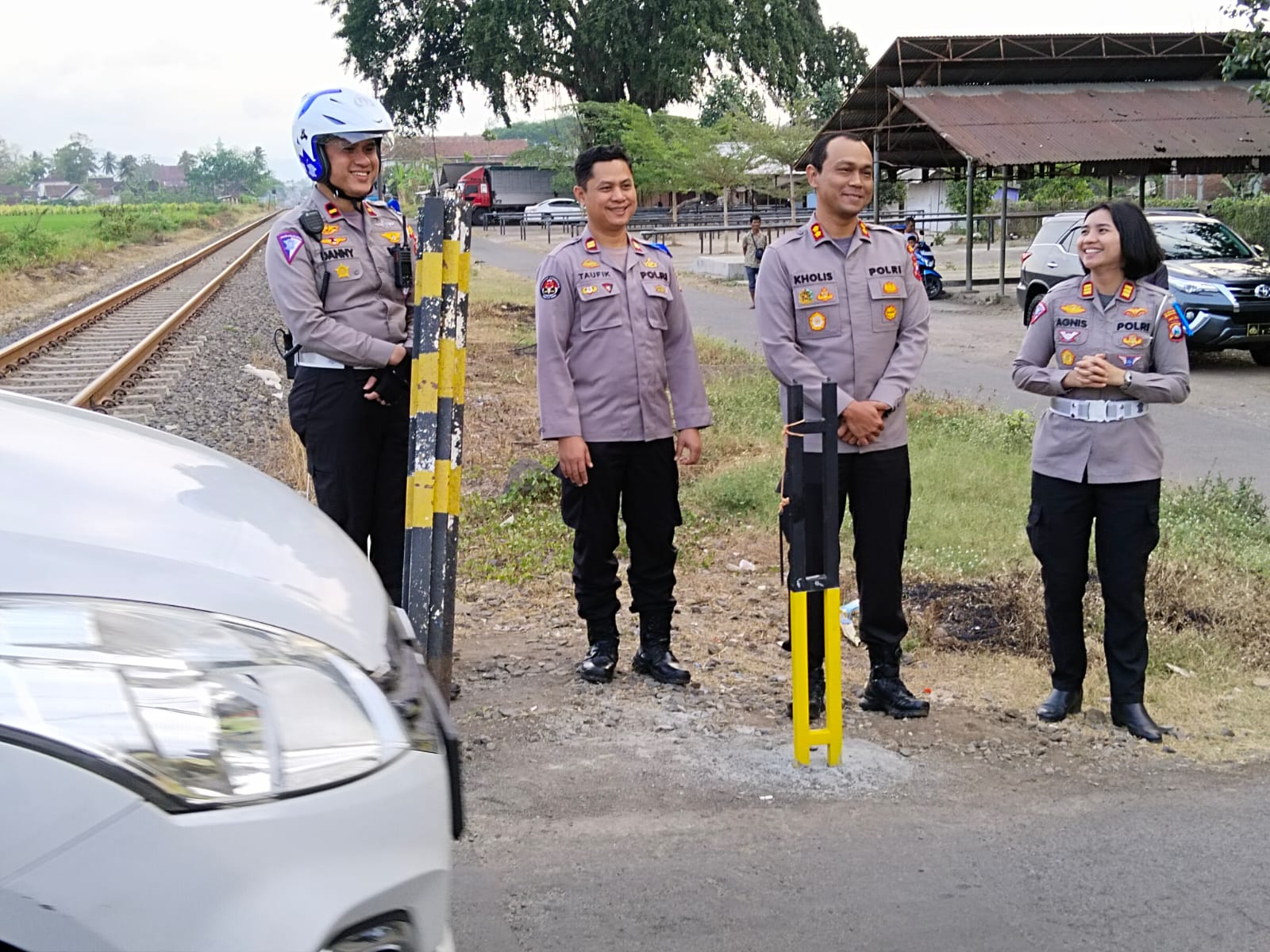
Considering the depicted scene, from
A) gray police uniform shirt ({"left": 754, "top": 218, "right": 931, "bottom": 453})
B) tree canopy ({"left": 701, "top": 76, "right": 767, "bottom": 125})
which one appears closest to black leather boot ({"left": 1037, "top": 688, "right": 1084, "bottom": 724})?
gray police uniform shirt ({"left": 754, "top": 218, "right": 931, "bottom": 453})

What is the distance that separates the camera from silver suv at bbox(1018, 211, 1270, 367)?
14094mm

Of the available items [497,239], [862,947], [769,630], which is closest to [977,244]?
[497,239]

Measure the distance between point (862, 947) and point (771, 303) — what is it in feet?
7.40

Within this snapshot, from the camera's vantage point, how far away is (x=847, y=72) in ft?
193

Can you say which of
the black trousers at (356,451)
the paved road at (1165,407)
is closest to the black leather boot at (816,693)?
the black trousers at (356,451)

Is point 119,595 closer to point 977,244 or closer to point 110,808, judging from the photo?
point 110,808

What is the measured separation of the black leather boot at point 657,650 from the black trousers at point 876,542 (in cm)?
62

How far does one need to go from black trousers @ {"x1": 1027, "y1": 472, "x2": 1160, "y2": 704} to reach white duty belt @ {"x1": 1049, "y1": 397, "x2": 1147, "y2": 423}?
0.22 meters

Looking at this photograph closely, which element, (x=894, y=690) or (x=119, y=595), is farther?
(x=894, y=690)

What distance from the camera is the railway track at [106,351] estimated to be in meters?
12.5

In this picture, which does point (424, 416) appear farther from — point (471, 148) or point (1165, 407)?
point (471, 148)

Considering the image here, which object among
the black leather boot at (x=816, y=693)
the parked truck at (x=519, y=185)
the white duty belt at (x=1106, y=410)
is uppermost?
the parked truck at (x=519, y=185)

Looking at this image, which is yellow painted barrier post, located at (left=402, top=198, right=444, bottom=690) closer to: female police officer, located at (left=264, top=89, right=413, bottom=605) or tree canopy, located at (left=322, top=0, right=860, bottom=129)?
female police officer, located at (left=264, top=89, right=413, bottom=605)

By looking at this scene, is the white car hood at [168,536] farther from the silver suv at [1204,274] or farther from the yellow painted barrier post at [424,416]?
the silver suv at [1204,274]
